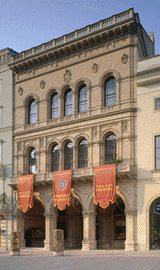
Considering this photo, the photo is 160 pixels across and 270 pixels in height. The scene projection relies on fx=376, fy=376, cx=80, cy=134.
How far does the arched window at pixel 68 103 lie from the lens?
132ft

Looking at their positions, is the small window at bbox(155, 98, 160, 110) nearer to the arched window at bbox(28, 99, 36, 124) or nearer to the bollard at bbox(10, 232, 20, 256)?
the arched window at bbox(28, 99, 36, 124)

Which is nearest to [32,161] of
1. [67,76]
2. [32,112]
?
[32,112]

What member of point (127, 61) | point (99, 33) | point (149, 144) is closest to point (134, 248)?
point (149, 144)

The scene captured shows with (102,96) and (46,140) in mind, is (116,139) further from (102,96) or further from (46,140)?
(46,140)

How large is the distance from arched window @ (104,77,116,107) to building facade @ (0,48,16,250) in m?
12.8

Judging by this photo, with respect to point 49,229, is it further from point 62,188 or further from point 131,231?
point 131,231

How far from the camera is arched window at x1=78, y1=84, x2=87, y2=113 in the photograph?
128ft

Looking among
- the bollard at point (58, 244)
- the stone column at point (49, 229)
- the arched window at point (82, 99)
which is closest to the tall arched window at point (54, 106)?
the arched window at point (82, 99)

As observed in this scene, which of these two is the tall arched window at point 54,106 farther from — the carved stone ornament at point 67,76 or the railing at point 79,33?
the railing at point 79,33

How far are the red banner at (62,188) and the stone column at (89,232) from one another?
2.26 m

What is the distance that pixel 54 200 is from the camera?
3691 centimetres

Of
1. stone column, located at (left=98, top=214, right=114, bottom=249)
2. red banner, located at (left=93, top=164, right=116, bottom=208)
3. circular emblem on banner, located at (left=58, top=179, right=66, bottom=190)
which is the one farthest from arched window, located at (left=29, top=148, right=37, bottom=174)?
red banner, located at (left=93, top=164, right=116, bottom=208)

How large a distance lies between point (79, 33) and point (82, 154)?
41.6 ft

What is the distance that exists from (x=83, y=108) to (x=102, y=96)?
2.83 metres
